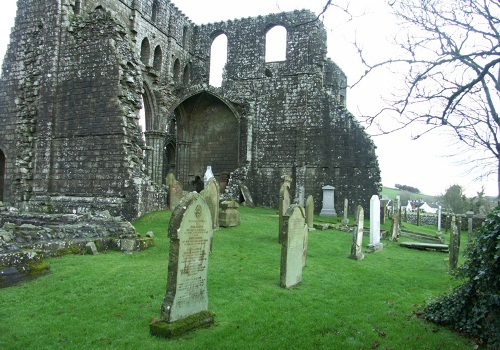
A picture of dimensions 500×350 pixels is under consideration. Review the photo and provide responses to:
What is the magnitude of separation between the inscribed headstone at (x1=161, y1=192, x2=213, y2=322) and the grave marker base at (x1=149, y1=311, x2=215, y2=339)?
0.09 meters

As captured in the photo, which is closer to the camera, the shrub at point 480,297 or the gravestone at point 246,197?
the shrub at point 480,297

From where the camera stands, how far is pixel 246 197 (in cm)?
2156

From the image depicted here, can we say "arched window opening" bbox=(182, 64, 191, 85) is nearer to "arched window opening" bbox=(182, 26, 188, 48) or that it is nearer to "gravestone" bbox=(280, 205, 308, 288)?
"arched window opening" bbox=(182, 26, 188, 48)

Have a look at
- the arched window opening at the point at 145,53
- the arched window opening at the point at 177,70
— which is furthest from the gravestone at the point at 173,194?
the arched window opening at the point at 177,70

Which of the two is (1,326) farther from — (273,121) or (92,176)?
(273,121)

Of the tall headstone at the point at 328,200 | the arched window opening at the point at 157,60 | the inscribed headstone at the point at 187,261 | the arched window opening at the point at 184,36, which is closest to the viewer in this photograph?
the inscribed headstone at the point at 187,261

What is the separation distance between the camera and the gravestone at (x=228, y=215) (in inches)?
498

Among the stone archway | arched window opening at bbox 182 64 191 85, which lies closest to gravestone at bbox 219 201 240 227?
the stone archway

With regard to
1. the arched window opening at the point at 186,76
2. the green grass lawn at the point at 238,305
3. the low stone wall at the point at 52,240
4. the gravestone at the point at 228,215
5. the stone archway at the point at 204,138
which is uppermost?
the arched window opening at the point at 186,76

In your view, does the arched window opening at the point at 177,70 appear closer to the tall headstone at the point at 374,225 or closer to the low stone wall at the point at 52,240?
the low stone wall at the point at 52,240

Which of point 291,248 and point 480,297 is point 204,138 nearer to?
point 291,248

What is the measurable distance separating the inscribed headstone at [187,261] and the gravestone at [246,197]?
1593 centimetres

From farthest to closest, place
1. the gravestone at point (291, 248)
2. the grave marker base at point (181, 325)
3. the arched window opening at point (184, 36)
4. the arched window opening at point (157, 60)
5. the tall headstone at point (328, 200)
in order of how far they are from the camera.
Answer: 1. the arched window opening at point (184, 36)
2. the arched window opening at point (157, 60)
3. the tall headstone at point (328, 200)
4. the gravestone at point (291, 248)
5. the grave marker base at point (181, 325)

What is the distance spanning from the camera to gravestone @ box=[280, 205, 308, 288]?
22.7ft
